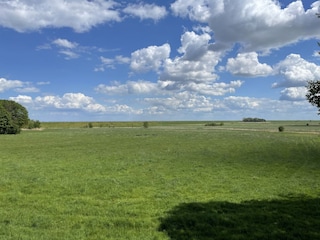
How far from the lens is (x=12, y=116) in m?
122

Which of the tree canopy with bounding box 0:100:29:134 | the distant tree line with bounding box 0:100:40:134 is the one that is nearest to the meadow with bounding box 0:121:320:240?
the tree canopy with bounding box 0:100:29:134

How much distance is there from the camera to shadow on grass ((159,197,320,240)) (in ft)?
34.9

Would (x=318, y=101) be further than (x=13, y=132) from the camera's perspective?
No

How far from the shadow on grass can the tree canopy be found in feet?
350

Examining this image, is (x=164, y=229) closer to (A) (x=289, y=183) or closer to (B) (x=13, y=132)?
(A) (x=289, y=183)

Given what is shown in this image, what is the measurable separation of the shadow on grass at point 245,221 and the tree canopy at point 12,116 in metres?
107

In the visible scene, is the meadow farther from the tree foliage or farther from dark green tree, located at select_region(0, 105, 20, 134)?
dark green tree, located at select_region(0, 105, 20, 134)

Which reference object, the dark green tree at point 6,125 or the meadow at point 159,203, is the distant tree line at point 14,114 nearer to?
the dark green tree at point 6,125

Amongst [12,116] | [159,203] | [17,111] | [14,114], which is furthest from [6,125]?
[159,203]

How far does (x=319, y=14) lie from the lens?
40.8 ft

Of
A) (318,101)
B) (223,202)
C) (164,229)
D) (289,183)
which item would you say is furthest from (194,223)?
(289,183)

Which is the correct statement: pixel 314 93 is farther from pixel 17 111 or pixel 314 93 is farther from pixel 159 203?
pixel 17 111

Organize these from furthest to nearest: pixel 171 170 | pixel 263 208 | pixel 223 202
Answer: pixel 171 170
pixel 223 202
pixel 263 208

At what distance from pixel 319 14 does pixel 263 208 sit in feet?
24.7
